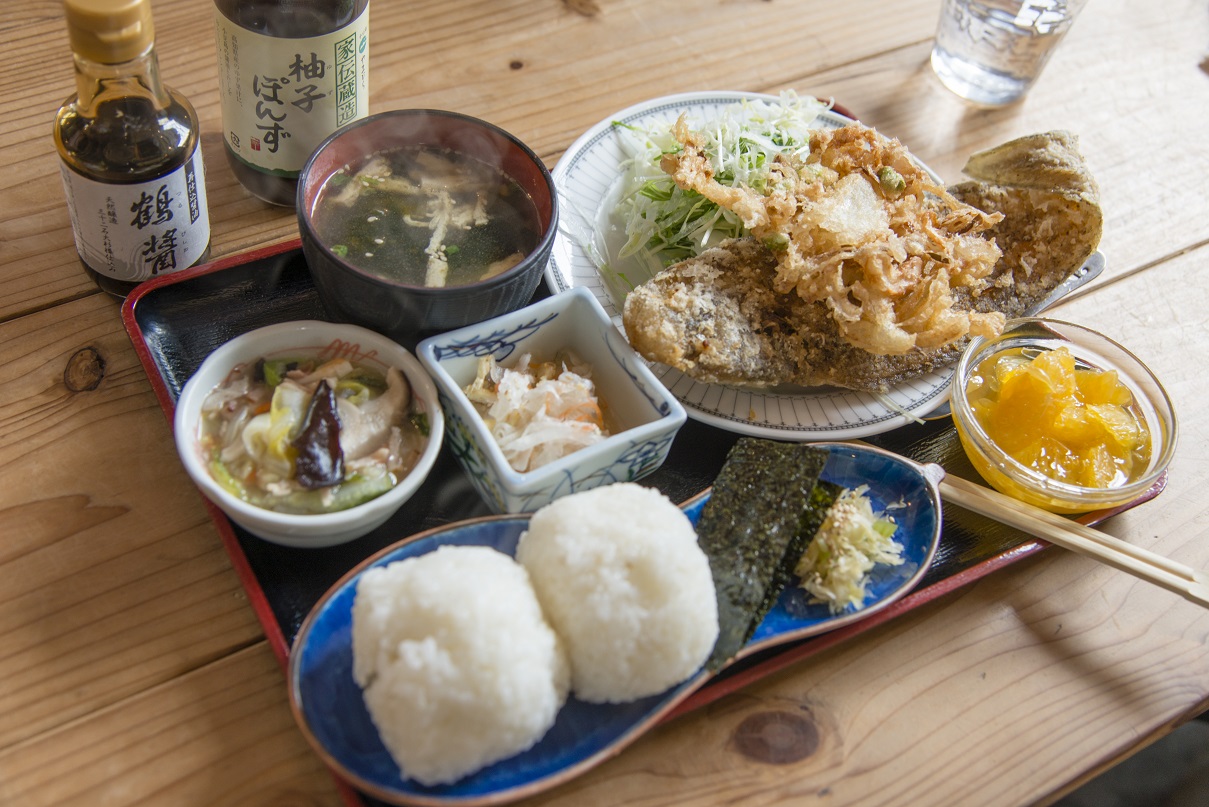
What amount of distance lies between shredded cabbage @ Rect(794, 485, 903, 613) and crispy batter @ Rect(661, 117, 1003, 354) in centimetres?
44

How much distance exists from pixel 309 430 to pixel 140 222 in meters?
0.63

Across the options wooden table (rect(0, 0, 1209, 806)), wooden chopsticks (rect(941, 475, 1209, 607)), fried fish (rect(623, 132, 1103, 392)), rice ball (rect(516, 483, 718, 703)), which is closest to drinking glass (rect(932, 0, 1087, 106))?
wooden table (rect(0, 0, 1209, 806))

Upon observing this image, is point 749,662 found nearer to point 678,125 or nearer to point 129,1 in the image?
point 678,125

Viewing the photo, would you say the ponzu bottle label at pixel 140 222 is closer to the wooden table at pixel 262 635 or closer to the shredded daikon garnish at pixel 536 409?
the wooden table at pixel 262 635

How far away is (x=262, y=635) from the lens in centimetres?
179

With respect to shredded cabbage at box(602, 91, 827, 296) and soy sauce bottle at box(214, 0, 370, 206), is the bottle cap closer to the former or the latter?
soy sauce bottle at box(214, 0, 370, 206)

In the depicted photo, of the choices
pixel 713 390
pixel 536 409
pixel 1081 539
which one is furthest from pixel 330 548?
pixel 1081 539

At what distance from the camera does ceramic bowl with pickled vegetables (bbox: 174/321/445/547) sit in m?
1.75

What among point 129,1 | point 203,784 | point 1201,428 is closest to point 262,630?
point 203,784

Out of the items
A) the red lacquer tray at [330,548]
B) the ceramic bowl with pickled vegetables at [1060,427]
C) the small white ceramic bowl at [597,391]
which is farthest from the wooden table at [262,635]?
the small white ceramic bowl at [597,391]

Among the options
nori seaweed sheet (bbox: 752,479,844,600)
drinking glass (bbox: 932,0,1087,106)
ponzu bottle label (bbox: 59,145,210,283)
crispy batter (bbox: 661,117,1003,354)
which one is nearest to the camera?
nori seaweed sheet (bbox: 752,479,844,600)

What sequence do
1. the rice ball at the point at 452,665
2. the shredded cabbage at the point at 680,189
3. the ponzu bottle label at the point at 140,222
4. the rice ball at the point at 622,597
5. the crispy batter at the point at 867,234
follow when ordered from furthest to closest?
1. the shredded cabbage at the point at 680,189
2. the crispy batter at the point at 867,234
3. the ponzu bottle label at the point at 140,222
4. the rice ball at the point at 622,597
5. the rice ball at the point at 452,665

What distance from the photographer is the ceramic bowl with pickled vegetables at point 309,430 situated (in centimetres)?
175

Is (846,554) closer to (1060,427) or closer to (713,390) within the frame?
(713,390)
